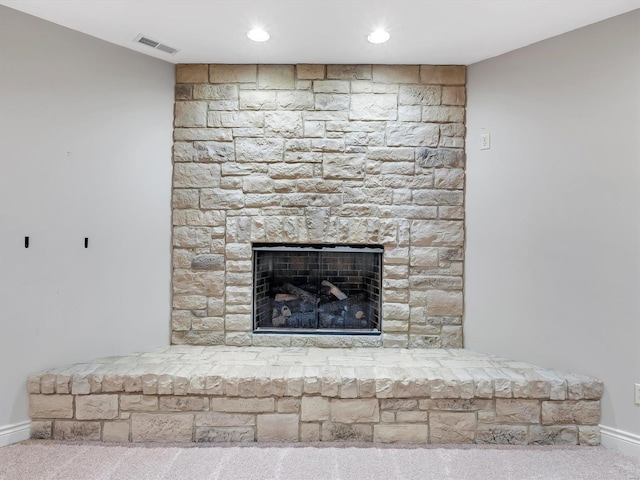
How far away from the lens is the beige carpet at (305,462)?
1.73 metres

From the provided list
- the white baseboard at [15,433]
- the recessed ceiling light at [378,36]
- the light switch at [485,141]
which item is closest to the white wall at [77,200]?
the white baseboard at [15,433]

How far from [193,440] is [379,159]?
6.89 feet

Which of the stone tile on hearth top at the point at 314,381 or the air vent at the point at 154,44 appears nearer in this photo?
A: the stone tile on hearth top at the point at 314,381

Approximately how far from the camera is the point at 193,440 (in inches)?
78.7

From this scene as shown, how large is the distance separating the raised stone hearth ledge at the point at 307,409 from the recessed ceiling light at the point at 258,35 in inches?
78.8

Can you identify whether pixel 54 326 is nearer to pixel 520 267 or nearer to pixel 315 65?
pixel 315 65

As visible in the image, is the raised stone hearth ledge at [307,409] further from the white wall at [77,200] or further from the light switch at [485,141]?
the light switch at [485,141]

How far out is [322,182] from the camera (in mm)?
2580

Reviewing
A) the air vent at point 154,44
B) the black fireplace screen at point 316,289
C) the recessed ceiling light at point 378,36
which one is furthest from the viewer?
the black fireplace screen at point 316,289

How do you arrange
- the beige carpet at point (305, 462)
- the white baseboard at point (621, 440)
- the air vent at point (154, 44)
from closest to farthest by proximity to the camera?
the beige carpet at point (305, 462)
the white baseboard at point (621, 440)
the air vent at point (154, 44)

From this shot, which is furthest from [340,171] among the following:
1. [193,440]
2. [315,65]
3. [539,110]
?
[193,440]

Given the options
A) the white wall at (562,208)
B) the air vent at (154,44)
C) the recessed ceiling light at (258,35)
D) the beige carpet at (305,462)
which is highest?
the air vent at (154,44)

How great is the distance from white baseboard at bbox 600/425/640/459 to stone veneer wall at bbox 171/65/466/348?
904 millimetres

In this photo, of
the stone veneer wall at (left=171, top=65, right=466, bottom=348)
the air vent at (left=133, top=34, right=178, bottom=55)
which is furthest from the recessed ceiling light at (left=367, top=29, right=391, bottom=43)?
the air vent at (left=133, top=34, right=178, bottom=55)
